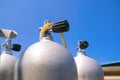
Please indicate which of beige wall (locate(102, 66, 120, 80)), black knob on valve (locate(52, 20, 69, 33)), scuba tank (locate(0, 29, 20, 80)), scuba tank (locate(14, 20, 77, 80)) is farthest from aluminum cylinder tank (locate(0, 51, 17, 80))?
beige wall (locate(102, 66, 120, 80))

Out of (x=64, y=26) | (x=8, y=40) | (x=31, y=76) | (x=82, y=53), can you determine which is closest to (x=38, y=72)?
(x=31, y=76)

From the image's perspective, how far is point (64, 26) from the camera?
3.86 ft

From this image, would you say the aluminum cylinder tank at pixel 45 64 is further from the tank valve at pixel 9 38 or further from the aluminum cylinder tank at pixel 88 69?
the aluminum cylinder tank at pixel 88 69

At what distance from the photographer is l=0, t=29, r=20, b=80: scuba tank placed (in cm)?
125

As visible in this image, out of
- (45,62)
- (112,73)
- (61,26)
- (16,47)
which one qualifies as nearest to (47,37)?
(61,26)

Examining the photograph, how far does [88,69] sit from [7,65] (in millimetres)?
435

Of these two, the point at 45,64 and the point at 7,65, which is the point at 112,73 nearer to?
the point at 7,65

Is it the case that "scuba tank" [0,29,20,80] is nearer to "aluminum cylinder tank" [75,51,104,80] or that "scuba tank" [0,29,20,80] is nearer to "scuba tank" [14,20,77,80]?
"scuba tank" [14,20,77,80]

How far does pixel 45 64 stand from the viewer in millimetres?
1046

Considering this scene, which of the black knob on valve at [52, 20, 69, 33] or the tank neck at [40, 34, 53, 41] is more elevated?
the black knob on valve at [52, 20, 69, 33]

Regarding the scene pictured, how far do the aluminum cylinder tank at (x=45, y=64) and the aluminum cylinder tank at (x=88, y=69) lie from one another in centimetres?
32

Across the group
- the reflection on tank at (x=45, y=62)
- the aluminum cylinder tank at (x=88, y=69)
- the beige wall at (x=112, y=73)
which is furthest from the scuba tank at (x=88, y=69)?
the beige wall at (x=112, y=73)

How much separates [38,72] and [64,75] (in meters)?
0.10

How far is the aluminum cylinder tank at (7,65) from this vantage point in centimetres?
124
